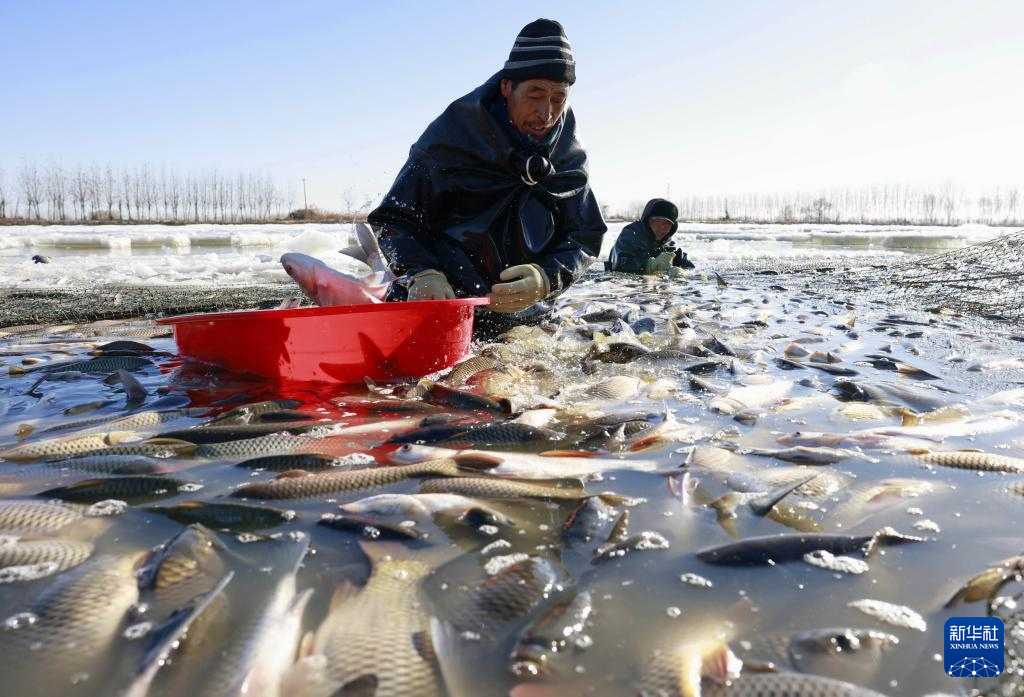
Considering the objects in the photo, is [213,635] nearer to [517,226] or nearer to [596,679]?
[596,679]

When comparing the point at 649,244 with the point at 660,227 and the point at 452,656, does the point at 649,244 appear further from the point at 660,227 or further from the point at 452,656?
the point at 452,656

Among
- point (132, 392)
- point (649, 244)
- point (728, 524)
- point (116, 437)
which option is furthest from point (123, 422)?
point (649, 244)

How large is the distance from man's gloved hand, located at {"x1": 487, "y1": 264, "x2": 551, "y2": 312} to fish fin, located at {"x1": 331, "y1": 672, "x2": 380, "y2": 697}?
284 cm

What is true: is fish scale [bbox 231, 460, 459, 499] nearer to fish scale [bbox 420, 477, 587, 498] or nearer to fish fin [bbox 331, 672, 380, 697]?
fish scale [bbox 420, 477, 587, 498]

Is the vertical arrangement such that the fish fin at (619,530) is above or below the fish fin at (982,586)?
above

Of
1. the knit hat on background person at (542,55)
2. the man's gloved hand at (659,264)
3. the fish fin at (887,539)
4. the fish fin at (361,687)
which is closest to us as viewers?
the fish fin at (361,687)

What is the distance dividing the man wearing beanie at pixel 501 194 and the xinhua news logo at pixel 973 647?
9.90 feet

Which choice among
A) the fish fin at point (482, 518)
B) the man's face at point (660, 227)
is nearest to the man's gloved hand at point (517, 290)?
the fish fin at point (482, 518)

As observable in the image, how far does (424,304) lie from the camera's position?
345cm

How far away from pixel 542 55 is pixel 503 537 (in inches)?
136

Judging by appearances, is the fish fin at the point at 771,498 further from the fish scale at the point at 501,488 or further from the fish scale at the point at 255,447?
the fish scale at the point at 255,447

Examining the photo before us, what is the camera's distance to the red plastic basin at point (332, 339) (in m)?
3.35

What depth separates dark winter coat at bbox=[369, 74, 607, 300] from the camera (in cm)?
488

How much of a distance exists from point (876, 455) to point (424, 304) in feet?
7.01
